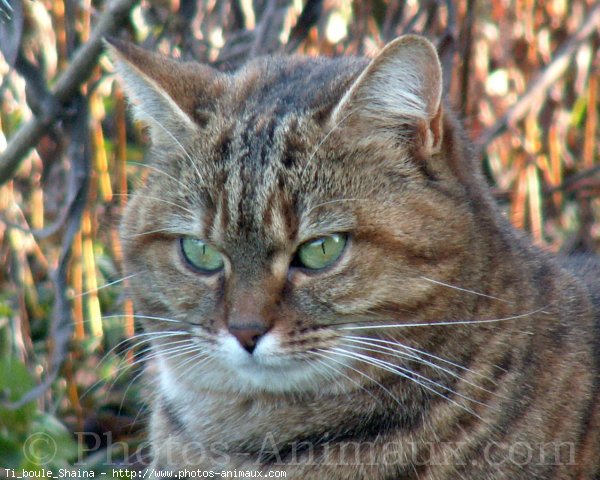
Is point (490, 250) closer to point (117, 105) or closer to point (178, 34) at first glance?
point (178, 34)

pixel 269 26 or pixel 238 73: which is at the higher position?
pixel 269 26

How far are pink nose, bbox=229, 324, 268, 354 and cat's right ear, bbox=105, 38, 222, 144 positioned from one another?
1.82 feet

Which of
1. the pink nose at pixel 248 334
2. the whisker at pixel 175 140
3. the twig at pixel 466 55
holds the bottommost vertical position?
the pink nose at pixel 248 334

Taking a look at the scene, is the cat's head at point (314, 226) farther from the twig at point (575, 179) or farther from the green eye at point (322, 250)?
the twig at point (575, 179)

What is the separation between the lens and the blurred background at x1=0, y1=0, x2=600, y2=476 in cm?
296

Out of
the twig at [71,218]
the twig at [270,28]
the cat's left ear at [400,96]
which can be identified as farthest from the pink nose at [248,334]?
the twig at [270,28]

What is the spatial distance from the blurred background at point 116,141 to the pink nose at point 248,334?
0.60 metres

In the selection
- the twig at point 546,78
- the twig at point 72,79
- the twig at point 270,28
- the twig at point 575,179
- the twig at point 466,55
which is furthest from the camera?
the twig at point 575,179

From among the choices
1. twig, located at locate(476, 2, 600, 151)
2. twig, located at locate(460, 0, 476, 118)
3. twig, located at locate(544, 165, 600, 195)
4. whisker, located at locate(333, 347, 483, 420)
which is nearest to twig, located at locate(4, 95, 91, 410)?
whisker, located at locate(333, 347, 483, 420)

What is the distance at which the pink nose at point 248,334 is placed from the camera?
200 cm

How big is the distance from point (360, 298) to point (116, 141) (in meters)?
1.87

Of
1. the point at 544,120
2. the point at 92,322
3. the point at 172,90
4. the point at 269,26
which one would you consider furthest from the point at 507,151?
the point at 172,90

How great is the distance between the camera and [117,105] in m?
3.49

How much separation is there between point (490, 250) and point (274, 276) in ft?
1.73
